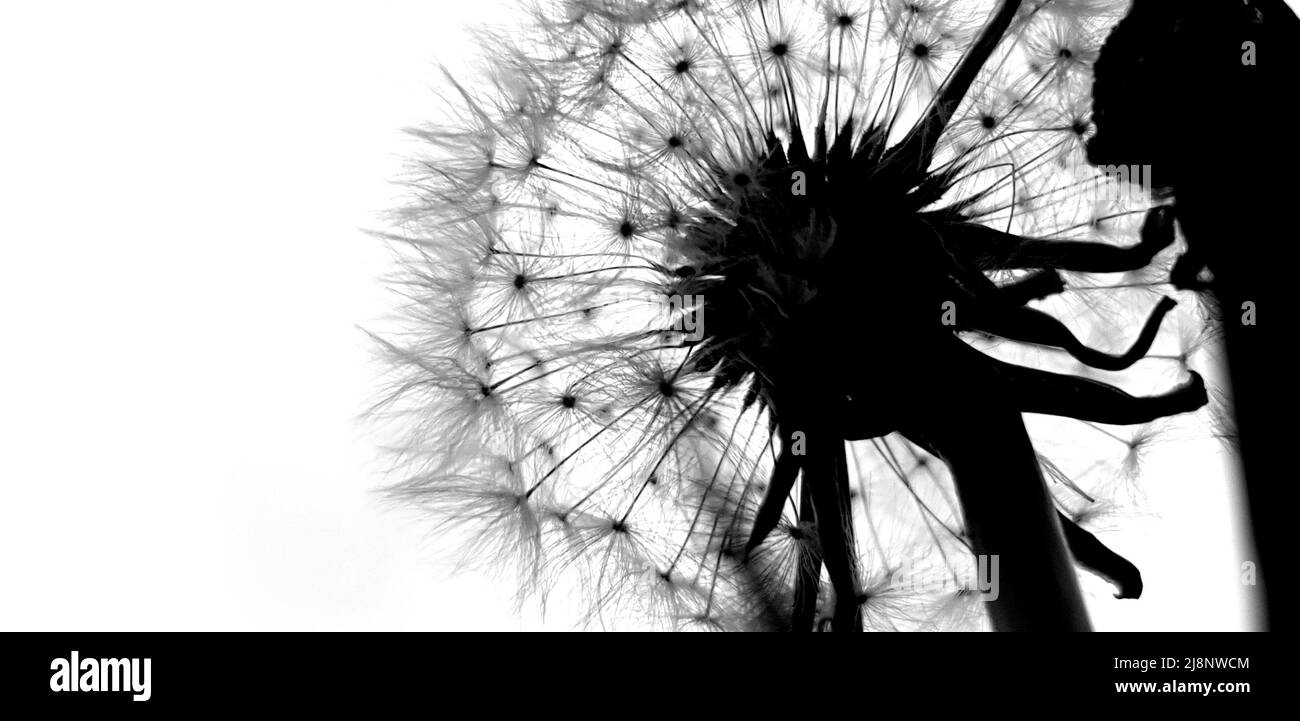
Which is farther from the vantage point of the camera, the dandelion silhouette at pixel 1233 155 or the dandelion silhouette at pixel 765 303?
the dandelion silhouette at pixel 765 303

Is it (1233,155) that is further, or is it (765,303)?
(765,303)

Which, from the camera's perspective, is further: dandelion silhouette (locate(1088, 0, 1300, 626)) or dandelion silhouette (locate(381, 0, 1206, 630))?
dandelion silhouette (locate(381, 0, 1206, 630))

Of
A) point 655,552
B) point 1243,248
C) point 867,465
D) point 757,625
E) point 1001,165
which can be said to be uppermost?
point 1001,165

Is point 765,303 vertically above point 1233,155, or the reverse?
point 1233,155
